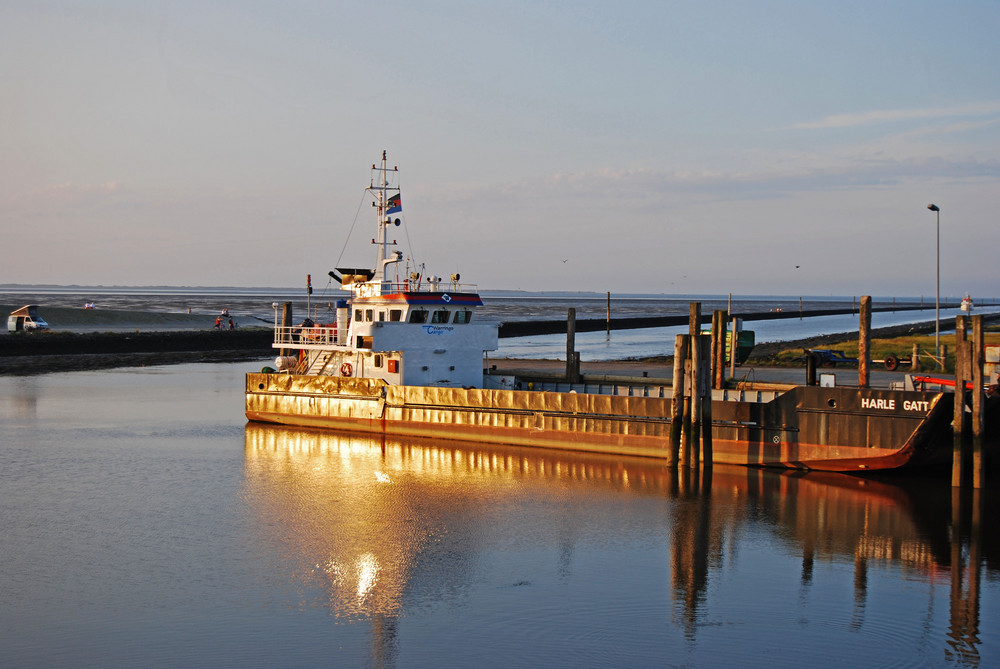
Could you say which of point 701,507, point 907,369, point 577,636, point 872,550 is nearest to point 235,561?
point 577,636

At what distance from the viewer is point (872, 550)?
19906 millimetres

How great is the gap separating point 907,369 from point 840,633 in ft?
92.6

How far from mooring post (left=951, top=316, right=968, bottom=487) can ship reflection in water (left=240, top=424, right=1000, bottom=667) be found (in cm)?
88

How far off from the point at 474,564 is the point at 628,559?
328cm

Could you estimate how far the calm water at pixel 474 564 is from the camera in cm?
1460

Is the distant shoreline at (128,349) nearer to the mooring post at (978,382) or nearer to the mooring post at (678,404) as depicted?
the mooring post at (678,404)

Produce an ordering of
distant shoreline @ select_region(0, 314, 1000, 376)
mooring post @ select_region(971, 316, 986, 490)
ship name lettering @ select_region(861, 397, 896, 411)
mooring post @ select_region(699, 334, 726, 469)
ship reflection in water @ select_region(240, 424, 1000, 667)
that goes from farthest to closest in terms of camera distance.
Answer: distant shoreline @ select_region(0, 314, 1000, 376) → mooring post @ select_region(699, 334, 726, 469) → ship name lettering @ select_region(861, 397, 896, 411) → mooring post @ select_region(971, 316, 986, 490) → ship reflection in water @ select_region(240, 424, 1000, 667)

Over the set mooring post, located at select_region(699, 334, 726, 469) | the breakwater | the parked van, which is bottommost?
mooring post, located at select_region(699, 334, 726, 469)

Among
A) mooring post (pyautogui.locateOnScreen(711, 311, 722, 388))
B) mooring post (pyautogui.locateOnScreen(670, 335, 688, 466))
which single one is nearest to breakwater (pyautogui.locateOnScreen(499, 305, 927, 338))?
mooring post (pyautogui.locateOnScreen(711, 311, 722, 388))

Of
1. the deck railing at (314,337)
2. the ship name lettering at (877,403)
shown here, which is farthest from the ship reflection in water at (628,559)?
the deck railing at (314,337)

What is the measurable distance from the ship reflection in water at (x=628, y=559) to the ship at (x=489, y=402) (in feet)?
2.93

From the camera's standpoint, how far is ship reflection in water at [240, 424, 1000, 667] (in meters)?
14.8

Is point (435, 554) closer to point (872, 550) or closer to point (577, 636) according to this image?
point (577, 636)

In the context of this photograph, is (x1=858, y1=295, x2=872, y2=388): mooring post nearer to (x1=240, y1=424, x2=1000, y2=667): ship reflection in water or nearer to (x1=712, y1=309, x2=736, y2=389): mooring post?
(x1=240, y1=424, x2=1000, y2=667): ship reflection in water
